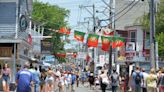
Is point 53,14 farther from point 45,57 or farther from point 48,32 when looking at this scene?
point 45,57

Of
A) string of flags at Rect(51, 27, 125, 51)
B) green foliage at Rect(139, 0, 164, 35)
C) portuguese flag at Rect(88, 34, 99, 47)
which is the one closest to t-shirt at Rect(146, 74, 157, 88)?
string of flags at Rect(51, 27, 125, 51)

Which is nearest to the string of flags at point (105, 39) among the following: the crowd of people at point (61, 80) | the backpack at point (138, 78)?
the crowd of people at point (61, 80)

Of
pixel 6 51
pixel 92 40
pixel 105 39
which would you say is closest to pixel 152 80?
pixel 6 51

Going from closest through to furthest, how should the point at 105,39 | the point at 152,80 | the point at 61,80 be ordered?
the point at 152,80 → the point at 61,80 → the point at 105,39

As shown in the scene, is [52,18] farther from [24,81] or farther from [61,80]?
[24,81]

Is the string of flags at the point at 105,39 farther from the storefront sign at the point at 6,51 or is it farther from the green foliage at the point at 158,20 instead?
the storefront sign at the point at 6,51

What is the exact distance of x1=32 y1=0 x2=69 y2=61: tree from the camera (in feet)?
253

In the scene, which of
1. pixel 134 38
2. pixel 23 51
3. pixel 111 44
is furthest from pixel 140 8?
pixel 23 51

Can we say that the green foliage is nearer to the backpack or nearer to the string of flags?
the string of flags

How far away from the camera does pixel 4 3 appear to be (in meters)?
34.4

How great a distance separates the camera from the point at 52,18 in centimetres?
7994

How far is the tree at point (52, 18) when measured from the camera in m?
77.2

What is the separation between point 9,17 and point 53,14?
4675cm

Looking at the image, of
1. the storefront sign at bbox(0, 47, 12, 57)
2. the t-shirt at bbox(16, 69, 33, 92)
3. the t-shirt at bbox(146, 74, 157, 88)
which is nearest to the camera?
the t-shirt at bbox(16, 69, 33, 92)
